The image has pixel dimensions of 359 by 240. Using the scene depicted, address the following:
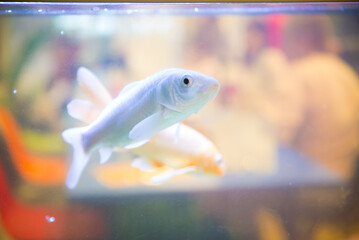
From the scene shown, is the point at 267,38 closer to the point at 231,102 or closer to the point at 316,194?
the point at 231,102

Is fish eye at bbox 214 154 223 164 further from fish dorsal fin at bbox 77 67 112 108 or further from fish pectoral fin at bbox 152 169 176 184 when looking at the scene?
fish dorsal fin at bbox 77 67 112 108

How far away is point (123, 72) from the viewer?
3.00 feet

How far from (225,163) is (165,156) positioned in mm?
226

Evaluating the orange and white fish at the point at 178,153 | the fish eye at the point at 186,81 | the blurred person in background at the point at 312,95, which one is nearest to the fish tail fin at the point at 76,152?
the orange and white fish at the point at 178,153

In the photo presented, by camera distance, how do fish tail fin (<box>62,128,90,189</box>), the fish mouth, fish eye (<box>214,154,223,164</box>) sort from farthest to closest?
fish eye (<box>214,154,223,164</box>), fish tail fin (<box>62,128,90,189</box>), the fish mouth

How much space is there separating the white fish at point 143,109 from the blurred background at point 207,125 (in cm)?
15

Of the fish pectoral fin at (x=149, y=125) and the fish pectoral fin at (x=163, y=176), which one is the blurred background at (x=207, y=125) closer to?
the fish pectoral fin at (x=163, y=176)

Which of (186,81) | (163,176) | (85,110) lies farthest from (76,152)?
(186,81)

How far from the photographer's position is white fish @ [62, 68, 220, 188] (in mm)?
589

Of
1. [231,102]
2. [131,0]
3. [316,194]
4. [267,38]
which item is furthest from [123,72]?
[316,194]

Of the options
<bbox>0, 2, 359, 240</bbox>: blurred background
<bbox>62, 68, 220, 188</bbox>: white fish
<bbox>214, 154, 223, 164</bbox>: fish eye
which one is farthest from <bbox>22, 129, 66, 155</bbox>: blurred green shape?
<bbox>214, 154, 223, 164</bbox>: fish eye

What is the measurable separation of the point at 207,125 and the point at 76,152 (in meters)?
0.38

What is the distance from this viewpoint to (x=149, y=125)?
24.4 inches

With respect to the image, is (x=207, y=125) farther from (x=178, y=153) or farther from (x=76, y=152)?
(x=76, y=152)
